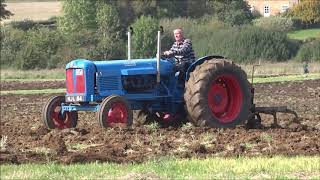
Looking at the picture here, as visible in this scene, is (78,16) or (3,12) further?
(3,12)

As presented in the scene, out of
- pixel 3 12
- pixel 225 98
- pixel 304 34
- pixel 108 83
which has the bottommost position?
pixel 225 98

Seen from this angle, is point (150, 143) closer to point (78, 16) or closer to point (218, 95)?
point (218, 95)

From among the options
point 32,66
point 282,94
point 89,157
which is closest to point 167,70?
point 89,157

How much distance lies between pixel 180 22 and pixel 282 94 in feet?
156

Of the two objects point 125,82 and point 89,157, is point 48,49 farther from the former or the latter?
point 89,157

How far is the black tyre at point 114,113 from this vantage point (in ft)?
41.3

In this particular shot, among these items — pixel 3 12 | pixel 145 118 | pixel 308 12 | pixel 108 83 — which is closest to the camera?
pixel 108 83

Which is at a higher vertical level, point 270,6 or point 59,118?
point 270,6

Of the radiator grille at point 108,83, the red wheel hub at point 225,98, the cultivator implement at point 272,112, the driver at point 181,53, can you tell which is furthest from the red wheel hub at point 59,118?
the cultivator implement at point 272,112

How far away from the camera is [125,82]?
13703mm

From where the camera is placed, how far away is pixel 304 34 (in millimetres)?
71875

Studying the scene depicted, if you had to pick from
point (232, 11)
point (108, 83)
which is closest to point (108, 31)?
point (232, 11)

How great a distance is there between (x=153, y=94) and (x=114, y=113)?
1300 mm

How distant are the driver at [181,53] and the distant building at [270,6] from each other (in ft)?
204
